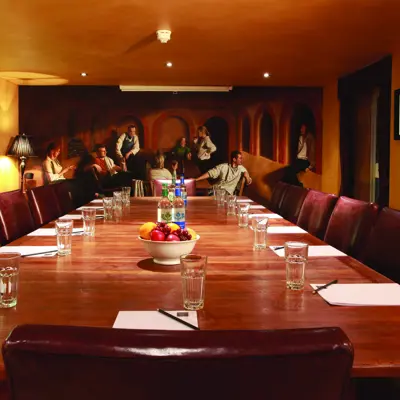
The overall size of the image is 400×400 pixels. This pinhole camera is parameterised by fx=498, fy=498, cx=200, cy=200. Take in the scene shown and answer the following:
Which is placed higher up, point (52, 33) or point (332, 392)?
point (52, 33)

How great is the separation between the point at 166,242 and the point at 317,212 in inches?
70.7

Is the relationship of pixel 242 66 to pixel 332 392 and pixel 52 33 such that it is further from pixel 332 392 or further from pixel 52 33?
pixel 332 392

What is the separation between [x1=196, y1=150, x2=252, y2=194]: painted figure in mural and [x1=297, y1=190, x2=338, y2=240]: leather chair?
4.38 metres

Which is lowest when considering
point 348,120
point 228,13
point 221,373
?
point 221,373

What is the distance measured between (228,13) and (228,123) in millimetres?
Answer: 4167

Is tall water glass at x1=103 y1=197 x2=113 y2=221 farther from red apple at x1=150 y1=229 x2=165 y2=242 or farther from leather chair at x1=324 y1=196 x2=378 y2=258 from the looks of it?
red apple at x1=150 y1=229 x2=165 y2=242

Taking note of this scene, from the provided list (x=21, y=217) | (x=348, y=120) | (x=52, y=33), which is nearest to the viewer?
(x=21, y=217)

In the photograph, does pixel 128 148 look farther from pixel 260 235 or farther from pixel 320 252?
pixel 320 252

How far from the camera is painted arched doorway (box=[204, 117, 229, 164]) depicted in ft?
27.0

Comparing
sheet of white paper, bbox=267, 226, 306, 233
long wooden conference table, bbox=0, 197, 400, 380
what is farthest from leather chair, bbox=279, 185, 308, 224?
long wooden conference table, bbox=0, 197, 400, 380

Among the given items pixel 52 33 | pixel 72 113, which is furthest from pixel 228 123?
pixel 52 33

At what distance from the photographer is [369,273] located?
66.8 inches

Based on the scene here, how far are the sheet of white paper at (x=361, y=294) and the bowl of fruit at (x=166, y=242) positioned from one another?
1.64 ft

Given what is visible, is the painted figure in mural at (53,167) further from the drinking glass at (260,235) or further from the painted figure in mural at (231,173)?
the drinking glass at (260,235)
